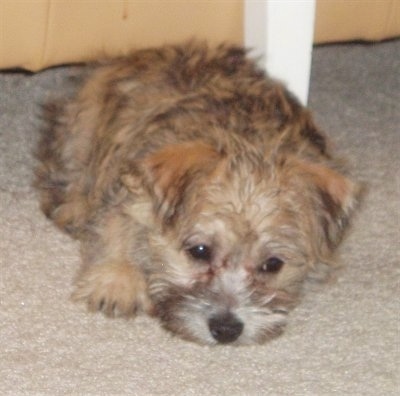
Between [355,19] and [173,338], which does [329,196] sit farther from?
[355,19]

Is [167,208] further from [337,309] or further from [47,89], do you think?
[47,89]

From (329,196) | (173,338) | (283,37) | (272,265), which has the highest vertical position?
(283,37)

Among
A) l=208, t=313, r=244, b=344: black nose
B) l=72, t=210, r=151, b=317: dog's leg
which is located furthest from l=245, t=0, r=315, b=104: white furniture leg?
l=208, t=313, r=244, b=344: black nose

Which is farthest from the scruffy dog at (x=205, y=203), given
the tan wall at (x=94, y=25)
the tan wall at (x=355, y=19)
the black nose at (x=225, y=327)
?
the tan wall at (x=355, y=19)

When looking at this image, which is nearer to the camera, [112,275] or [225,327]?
[225,327]

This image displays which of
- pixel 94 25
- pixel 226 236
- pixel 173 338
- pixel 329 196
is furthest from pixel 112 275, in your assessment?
pixel 94 25

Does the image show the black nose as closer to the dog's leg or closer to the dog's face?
the dog's face
